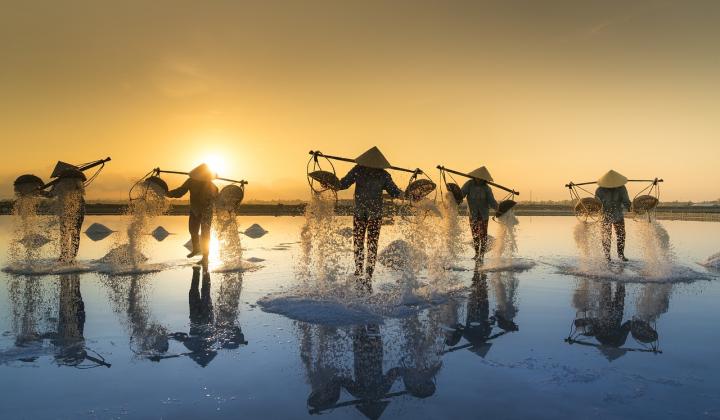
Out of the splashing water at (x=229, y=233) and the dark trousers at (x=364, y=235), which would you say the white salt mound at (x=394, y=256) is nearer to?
the dark trousers at (x=364, y=235)

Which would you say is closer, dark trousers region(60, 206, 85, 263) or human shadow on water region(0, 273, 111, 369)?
human shadow on water region(0, 273, 111, 369)

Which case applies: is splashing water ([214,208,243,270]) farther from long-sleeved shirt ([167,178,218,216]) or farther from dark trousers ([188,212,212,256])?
long-sleeved shirt ([167,178,218,216])

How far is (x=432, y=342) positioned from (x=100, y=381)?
323 cm

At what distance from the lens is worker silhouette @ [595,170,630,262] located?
1324 centimetres

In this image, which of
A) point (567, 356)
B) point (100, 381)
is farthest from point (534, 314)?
point (100, 381)

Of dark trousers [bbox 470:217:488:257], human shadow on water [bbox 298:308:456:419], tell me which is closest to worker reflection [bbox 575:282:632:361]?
human shadow on water [bbox 298:308:456:419]

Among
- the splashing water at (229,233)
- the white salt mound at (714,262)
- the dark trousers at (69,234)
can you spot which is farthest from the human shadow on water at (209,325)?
the white salt mound at (714,262)

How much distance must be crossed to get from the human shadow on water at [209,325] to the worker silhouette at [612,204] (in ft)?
31.6

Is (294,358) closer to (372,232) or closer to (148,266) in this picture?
(372,232)

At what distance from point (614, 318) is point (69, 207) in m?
12.5

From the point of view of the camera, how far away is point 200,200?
42.9 ft

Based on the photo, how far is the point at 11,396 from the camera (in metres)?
3.95

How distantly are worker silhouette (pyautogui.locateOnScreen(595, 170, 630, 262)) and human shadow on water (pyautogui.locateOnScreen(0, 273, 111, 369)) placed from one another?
12.2m

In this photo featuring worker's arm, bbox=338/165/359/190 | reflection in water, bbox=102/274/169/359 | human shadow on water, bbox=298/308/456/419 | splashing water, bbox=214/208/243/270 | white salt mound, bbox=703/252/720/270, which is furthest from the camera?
splashing water, bbox=214/208/243/270
